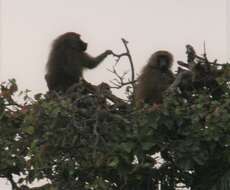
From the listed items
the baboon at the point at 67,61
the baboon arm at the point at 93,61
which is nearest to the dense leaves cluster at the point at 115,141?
the baboon at the point at 67,61

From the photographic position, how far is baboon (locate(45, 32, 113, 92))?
1145 cm

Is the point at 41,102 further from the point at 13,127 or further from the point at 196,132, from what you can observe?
the point at 196,132

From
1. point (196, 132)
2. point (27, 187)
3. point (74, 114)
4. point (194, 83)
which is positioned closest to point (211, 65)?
point (194, 83)

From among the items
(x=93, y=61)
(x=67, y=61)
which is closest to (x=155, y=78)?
(x=93, y=61)

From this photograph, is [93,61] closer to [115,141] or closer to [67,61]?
[67,61]

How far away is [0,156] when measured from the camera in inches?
341

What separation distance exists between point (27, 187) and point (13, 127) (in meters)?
0.65

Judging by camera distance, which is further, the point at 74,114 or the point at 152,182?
the point at 152,182

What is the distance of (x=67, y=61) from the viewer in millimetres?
11547

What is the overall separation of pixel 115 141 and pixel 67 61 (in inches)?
141

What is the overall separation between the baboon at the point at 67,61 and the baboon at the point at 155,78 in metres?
0.61

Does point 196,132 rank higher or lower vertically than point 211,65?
lower

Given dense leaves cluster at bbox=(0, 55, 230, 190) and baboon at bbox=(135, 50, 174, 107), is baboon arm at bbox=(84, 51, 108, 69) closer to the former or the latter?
baboon at bbox=(135, 50, 174, 107)

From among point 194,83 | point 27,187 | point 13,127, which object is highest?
point 194,83
